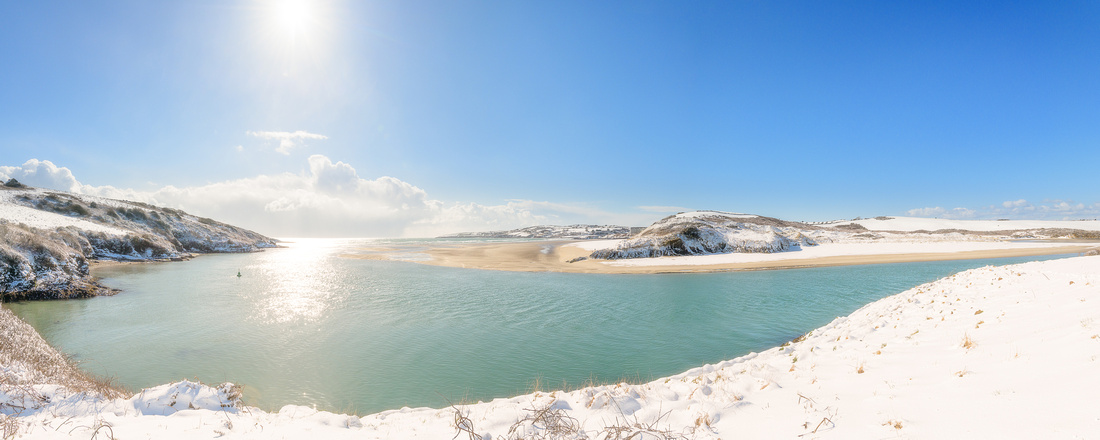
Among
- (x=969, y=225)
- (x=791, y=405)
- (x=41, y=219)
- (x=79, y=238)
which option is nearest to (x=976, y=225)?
(x=969, y=225)

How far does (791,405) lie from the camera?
5.82m

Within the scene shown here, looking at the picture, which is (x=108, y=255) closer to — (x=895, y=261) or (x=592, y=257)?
(x=592, y=257)

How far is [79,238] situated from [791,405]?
6589cm

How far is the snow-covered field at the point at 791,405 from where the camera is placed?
457 cm

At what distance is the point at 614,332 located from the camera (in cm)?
1573

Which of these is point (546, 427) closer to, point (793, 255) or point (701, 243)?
point (701, 243)

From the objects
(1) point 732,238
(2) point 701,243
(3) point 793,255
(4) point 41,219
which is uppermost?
(4) point 41,219

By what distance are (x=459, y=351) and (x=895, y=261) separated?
45.7 metres

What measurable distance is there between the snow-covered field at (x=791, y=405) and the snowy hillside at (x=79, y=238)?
23.0 m

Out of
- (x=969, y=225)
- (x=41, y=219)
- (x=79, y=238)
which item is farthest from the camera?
(x=969, y=225)

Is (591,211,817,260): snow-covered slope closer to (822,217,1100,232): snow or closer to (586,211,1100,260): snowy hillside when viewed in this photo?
(586,211,1100,260): snowy hillside

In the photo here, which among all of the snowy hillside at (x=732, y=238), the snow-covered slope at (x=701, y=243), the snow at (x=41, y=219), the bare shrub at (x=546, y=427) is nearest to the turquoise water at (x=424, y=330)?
the bare shrub at (x=546, y=427)

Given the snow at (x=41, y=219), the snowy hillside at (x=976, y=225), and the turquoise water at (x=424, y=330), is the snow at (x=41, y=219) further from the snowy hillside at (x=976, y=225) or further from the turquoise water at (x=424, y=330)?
the snowy hillside at (x=976, y=225)

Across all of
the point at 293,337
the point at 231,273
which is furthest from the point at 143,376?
the point at 231,273
